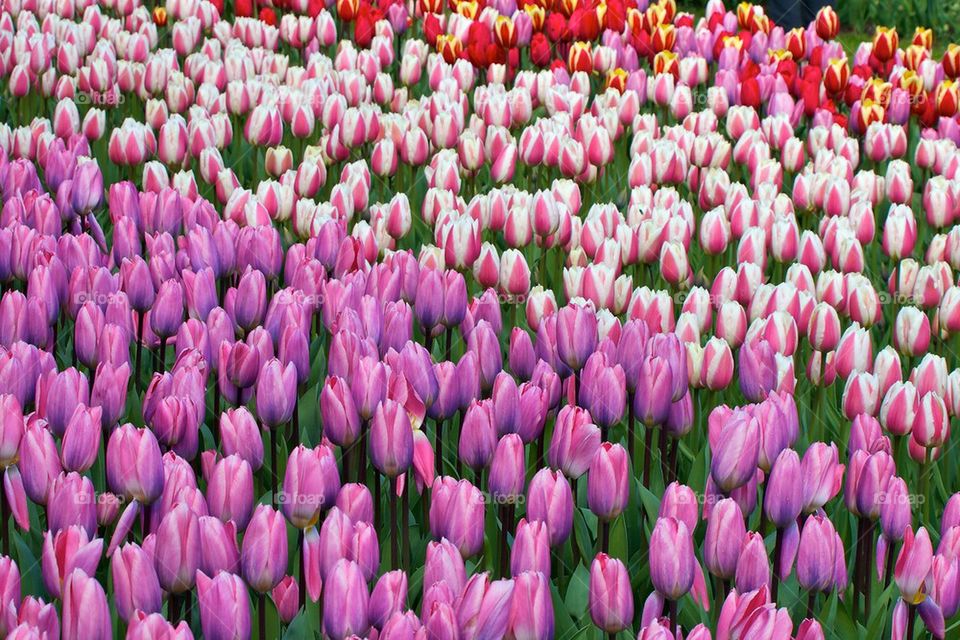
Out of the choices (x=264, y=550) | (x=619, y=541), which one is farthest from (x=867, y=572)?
(x=264, y=550)

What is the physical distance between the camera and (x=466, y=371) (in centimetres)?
263

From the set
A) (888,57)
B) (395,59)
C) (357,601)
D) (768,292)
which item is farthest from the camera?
(395,59)

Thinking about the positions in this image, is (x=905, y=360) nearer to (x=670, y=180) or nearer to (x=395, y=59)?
(x=670, y=180)

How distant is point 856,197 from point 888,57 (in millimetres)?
2609

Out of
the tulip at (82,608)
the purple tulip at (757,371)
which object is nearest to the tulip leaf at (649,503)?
the purple tulip at (757,371)

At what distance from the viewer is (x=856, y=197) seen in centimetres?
447

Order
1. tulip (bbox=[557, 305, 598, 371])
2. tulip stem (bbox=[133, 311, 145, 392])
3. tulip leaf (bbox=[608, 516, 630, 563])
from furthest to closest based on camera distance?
1. tulip stem (bbox=[133, 311, 145, 392])
2. tulip (bbox=[557, 305, 598, 371])
3. tulip leaf (bbox=[608, 516, 630, 563])

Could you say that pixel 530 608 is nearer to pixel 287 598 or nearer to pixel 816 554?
pixel 287 598

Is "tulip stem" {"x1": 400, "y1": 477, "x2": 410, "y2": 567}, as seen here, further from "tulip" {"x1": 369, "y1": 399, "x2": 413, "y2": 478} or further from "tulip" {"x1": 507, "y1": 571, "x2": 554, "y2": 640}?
"tulip" {"x1": 507, "y1": 571, "x2": 554, "y2": 640}

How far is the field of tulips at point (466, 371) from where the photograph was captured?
2.05m

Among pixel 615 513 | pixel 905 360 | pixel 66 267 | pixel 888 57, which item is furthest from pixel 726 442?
pixel 888 57

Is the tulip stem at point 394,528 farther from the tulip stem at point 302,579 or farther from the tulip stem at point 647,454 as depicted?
the tulip stem at point 647,454

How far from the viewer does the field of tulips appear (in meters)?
2.05

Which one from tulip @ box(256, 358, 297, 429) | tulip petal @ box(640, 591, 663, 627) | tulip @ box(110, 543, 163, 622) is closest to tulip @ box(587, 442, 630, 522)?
tulip petal @ box(640, 591, 663, 627)
